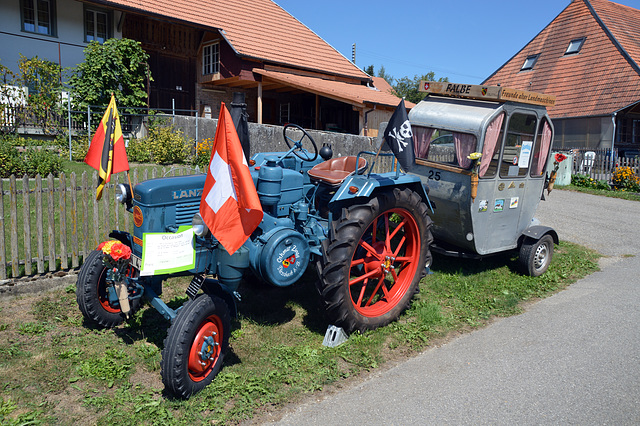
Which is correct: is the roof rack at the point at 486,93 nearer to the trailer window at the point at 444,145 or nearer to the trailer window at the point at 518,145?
the trailer window at the point at 518,145

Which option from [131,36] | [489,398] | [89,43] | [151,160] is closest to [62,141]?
[151,160]

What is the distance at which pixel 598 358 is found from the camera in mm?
4023

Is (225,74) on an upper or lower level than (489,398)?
upper

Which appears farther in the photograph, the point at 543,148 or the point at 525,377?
the point at 543,148

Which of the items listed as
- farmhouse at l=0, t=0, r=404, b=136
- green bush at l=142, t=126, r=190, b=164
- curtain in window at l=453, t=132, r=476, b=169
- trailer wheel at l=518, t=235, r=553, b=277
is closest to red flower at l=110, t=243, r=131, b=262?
curtain in window at l=453, t=132, r=476, b=169

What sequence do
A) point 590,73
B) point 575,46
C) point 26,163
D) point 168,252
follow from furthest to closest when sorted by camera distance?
point 575,46 < point 590,73 < point 26,163 < point 168,252

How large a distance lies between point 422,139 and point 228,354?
3614mm

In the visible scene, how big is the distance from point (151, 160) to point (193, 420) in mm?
9678

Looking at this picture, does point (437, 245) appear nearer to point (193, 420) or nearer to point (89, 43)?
point (193, 420)

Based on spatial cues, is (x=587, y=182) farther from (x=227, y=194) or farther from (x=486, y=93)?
(x=227, y=194)

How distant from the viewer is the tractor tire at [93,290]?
4020 millimetres

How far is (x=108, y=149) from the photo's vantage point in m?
4.15

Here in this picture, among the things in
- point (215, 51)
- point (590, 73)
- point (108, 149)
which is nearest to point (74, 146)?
point (215, 51)

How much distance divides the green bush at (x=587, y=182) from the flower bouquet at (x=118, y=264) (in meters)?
16.2
